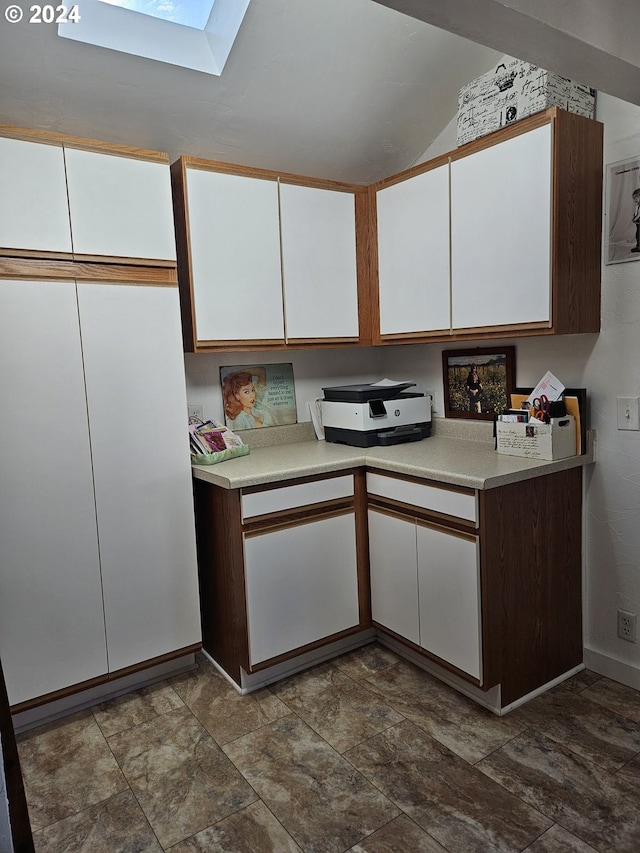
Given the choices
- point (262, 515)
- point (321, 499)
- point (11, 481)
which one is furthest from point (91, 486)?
point (321, 499)

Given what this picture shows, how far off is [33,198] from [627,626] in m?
2.74

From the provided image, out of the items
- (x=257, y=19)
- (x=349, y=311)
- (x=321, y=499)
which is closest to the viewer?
(x=257, y=19)

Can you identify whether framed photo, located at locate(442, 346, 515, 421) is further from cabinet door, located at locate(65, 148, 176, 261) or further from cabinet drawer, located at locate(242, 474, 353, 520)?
cabinet door, located at locate(65, 148, 176, 261)

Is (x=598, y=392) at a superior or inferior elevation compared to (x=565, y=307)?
inferior

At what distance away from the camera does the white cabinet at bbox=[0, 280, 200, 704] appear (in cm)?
207

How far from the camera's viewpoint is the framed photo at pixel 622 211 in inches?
84.9

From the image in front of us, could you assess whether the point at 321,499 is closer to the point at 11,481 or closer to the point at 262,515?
the point at 262,515

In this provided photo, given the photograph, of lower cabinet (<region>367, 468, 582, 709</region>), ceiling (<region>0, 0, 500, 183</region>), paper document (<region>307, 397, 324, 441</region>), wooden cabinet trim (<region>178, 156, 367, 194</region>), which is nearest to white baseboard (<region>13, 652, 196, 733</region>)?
lower cabinet (<region>367, 468, 582, 709</region>)

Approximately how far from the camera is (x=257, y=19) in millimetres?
2154

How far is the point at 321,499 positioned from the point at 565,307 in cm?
122

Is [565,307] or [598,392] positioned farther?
[598,392]

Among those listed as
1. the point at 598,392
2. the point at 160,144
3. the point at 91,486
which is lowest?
the point at 91,486

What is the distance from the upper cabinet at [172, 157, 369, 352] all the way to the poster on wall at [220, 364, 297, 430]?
30 cm
